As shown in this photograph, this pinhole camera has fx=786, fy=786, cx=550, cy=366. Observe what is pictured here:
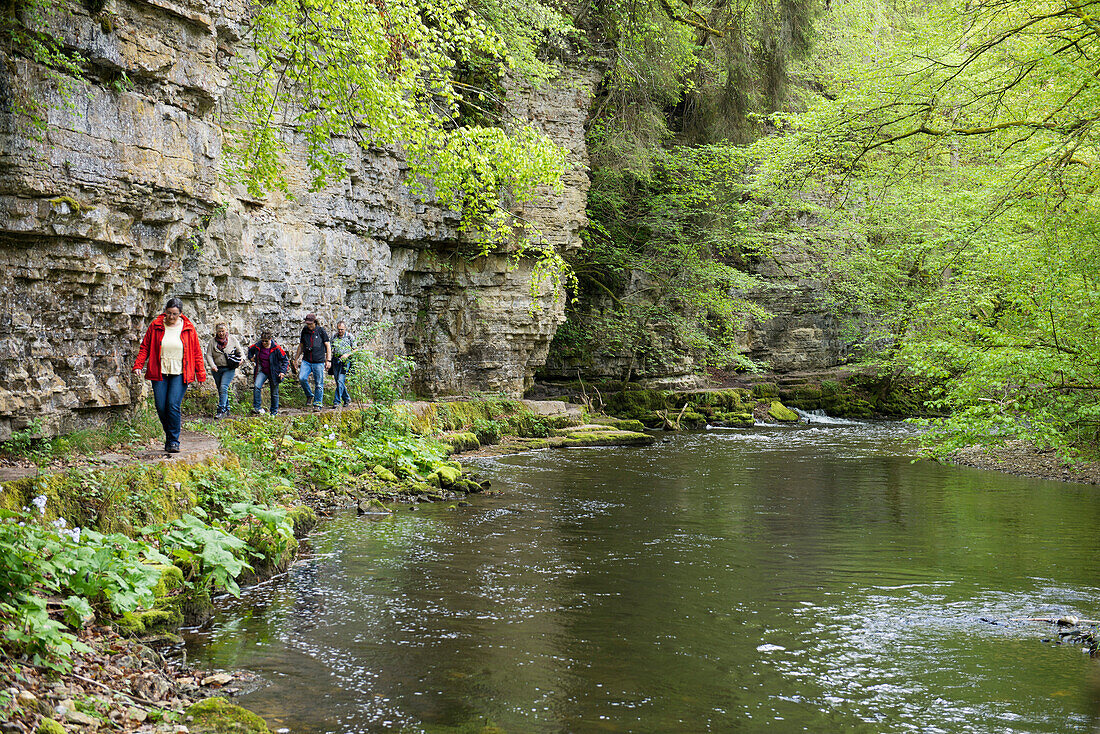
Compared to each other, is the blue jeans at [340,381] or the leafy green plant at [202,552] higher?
the blue jeans at [340,381]

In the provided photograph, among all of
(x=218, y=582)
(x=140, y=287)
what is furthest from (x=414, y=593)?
(x=140, y=287)

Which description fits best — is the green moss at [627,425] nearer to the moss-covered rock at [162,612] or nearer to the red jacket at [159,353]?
the red jacket at [159,353]

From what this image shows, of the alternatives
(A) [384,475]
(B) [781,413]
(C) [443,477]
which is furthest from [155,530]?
(B) [781,413]

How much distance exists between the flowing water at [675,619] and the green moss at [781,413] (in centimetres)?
1590

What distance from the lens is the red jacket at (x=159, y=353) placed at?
29.3 feet

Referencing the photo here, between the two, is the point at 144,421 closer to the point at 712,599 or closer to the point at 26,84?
the point at 26,84

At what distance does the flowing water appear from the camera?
18.0 feet

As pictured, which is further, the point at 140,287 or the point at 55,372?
the point at 140,287

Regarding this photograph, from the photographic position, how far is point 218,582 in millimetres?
7156

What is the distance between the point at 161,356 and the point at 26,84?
3184 mm

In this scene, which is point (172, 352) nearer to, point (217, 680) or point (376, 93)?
point (217, 680)

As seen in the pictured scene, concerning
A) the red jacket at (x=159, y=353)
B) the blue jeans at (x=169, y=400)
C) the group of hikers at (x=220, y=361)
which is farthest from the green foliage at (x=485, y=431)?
the blue jeans at (x=169, y=400)

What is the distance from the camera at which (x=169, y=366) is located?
892 cm

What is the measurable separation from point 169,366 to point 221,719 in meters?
5.28
